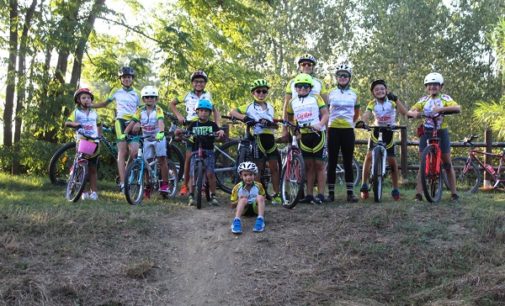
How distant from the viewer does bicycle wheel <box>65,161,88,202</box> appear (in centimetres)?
771

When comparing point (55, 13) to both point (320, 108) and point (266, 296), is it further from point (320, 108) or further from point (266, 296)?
point (266, 296)

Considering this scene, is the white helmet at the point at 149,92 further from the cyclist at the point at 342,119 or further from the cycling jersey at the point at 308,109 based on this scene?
the cyclist at the point at 342,119

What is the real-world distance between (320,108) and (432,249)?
8.28 feet

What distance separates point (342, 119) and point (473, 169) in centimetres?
520

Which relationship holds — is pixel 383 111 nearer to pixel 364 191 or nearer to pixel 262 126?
pixel 364 191

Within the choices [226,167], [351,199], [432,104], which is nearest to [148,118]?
[226,167]

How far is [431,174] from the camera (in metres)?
7.56

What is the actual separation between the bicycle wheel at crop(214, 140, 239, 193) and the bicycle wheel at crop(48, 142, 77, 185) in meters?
2.48

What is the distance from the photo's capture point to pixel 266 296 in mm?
5316

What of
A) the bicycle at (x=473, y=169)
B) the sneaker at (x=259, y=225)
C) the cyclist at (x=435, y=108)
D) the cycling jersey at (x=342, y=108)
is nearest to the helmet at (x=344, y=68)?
the cycling jersey at (x=342, y=108)

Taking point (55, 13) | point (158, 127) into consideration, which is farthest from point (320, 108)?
point (55, 13)

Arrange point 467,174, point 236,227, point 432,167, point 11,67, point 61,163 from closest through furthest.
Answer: point 236,227 < point 432,167 < point 61,163 < point 11,67 < point 467,174

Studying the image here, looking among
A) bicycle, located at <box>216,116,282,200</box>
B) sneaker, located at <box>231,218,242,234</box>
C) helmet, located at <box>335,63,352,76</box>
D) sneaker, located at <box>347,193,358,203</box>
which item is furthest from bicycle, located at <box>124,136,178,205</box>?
helmet, located at <box>335,63,352,76</box>

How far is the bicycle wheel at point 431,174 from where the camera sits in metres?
7.42
